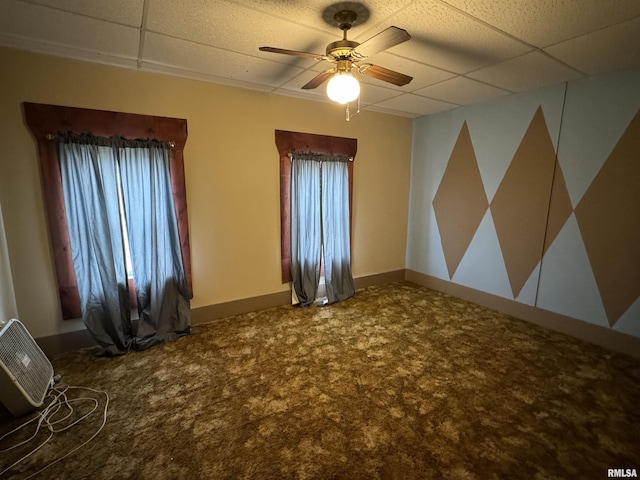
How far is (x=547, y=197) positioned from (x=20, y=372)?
14.9 ft

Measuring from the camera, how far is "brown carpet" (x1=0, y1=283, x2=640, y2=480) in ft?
5.12

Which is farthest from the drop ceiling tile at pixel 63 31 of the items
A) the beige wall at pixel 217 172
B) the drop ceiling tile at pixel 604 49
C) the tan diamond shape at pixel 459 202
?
the tan diamond shape at pixel 459 202

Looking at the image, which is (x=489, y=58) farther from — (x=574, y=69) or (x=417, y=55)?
(x=574, y=69)

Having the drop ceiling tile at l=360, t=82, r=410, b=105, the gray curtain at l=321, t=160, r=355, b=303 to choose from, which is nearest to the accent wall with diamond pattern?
the drop ceiling tile at l=360, t=82, r=410, b=105

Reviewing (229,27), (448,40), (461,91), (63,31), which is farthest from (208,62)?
(461,91)

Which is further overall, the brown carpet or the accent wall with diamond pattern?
the accent wall with diamond pattern

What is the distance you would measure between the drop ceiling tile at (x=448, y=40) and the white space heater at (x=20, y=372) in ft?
10.2

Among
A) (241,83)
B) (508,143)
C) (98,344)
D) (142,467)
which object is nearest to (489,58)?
(508,143)

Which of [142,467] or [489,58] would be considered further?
[489,58]

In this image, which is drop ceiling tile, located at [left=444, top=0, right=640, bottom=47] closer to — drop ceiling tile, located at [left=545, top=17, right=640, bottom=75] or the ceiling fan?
drop ceiling tile, located at [left=545, top=17, right=640, bottom=75]

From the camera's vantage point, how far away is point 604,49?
2127 mm

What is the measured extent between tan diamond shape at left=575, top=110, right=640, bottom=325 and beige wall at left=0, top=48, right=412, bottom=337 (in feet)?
7.17

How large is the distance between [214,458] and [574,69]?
386 cm

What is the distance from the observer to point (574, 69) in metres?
2.50
